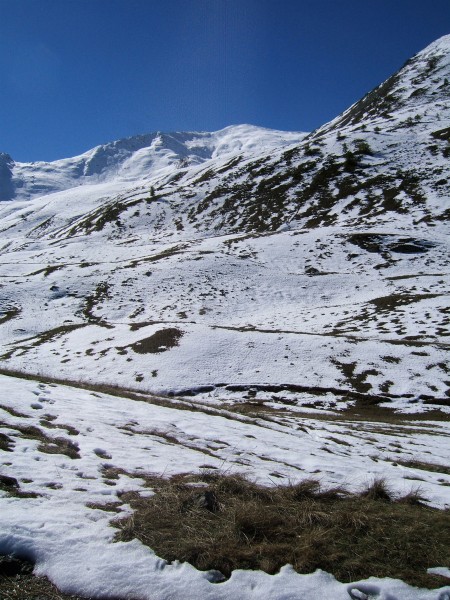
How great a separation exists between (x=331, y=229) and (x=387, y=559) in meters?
60.9

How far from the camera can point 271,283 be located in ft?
155

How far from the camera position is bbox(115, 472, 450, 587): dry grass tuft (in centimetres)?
450

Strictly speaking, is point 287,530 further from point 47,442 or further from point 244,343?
point 244,343

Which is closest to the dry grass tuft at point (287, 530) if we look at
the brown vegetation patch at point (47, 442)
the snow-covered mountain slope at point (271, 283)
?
the brown vegetation patch at point (47, 442)

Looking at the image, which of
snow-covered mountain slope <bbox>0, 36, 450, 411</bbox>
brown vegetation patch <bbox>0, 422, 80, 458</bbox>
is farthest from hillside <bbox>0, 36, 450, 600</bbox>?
snow-covered mountain slope <bbox>0, 36, 450, 411</bbox>

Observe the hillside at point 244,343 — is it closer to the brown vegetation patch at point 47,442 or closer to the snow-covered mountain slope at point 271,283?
the brown vegetation patch at point 47,442

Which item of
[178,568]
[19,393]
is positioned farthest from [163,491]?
[19,393]

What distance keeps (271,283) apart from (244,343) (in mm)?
20319

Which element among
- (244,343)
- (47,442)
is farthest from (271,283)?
(47,442)

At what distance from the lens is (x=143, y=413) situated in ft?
43.6

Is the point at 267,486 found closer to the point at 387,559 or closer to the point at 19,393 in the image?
the point at 387,559

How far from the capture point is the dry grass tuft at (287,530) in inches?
177

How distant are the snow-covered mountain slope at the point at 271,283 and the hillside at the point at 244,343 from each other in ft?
0.83

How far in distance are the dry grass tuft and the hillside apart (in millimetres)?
298
